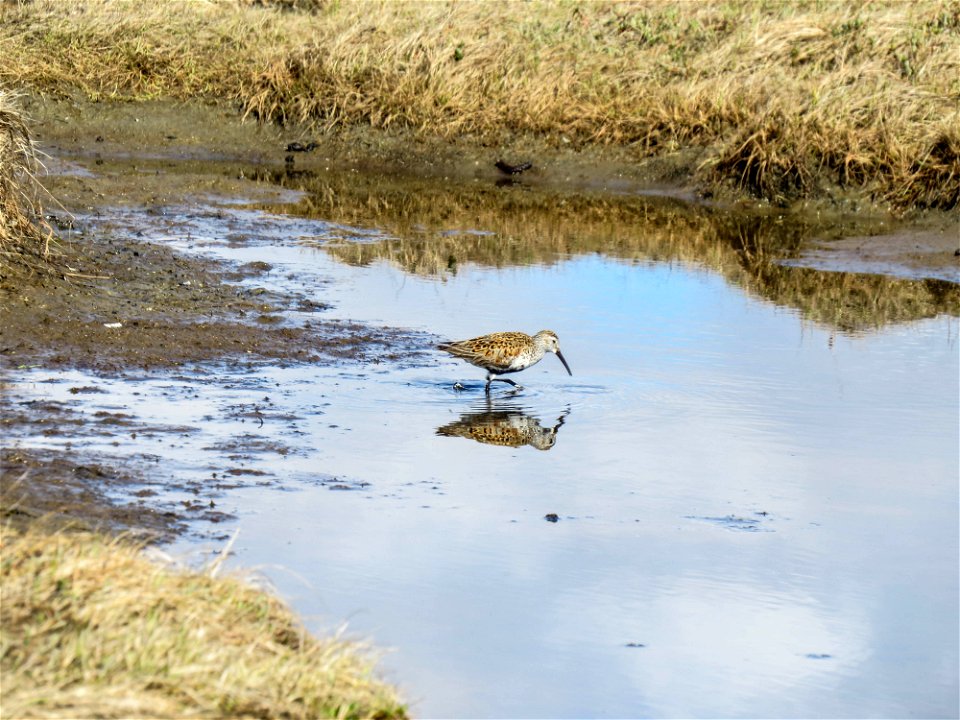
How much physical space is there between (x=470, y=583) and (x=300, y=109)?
1531 centimetres

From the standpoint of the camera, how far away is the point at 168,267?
12805 millimetres

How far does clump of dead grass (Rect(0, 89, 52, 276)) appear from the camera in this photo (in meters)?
11.4

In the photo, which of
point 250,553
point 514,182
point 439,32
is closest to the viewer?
point 250,553

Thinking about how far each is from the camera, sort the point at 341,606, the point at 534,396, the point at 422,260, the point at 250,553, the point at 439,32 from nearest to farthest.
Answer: the point at 341,606, the point at 250,553, the point at 534,396, the point at 422,260, the point at 439,32

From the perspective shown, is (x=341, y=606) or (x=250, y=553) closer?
(x=341, y=606)

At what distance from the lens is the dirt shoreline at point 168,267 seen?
7398 millimetres

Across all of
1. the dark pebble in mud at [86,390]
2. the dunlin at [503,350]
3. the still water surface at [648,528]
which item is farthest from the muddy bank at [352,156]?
the dark pebble in mud at [86,390]

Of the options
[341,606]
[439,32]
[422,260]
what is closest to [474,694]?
[341,606]

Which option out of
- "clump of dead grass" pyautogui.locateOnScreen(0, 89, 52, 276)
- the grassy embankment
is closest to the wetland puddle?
"clump of dead grass" pyautogui.locateOnScreen(0, 89, 52, 276)

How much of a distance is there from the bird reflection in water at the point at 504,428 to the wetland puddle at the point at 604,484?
0.03 metres

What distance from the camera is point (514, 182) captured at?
19.9 m

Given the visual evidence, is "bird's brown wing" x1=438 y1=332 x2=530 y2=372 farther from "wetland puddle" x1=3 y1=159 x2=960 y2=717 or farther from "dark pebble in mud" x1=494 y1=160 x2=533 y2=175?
"dark pebble in mud" x1=494 y1=160 x2=533 y2=175

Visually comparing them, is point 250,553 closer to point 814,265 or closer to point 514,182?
point 814,265

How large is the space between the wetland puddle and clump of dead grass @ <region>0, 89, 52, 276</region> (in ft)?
6.96
